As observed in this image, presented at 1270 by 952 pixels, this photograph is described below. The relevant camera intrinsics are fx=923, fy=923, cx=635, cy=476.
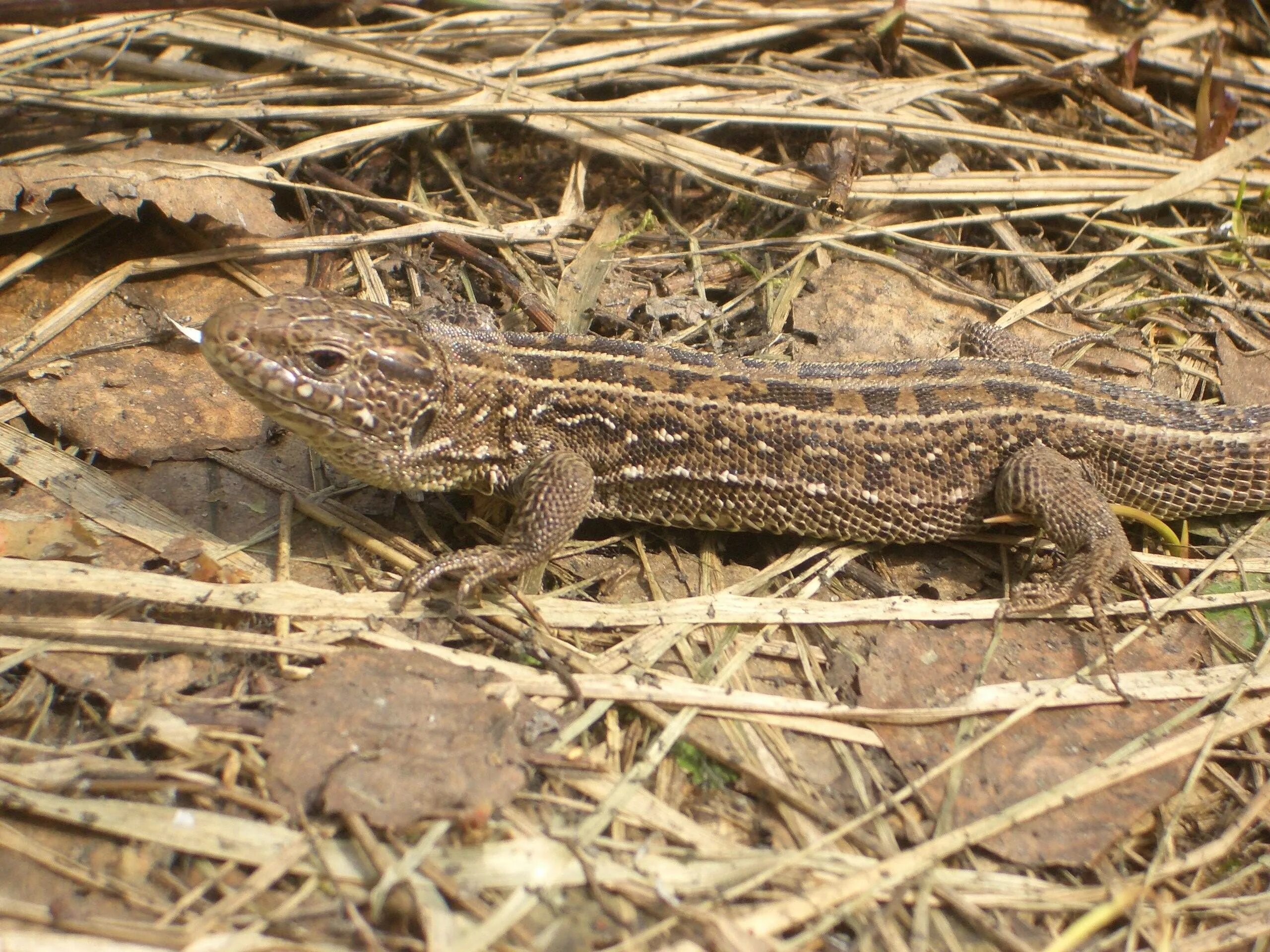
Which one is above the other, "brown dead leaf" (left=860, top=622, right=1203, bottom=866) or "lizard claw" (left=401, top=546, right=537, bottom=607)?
"lizard claw" (left=401, top=546, right=537, bottom=607)

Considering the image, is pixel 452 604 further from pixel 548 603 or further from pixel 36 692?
pixel 36 692

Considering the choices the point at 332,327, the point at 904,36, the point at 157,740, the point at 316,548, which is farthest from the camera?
the point at 904,36

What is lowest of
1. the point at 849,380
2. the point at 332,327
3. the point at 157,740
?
the point at 157,740

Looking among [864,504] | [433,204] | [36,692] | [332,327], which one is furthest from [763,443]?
[36,692]

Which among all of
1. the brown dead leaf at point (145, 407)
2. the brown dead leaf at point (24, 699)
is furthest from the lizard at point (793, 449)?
the brown dead leaf at point (24, 699)

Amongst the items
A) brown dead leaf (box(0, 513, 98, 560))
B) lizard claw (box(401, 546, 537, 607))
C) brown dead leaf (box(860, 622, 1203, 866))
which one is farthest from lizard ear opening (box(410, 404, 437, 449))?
brown dead leaf (box(860, 622, 1203, 866))

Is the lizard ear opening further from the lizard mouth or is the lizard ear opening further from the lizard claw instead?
the lizard claw
